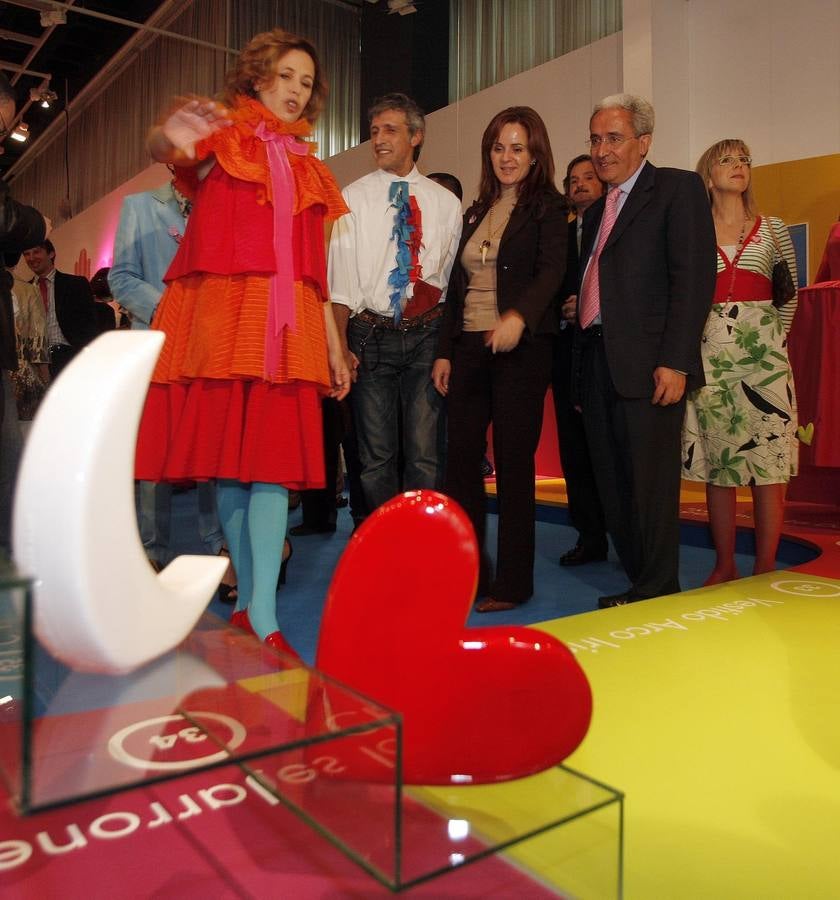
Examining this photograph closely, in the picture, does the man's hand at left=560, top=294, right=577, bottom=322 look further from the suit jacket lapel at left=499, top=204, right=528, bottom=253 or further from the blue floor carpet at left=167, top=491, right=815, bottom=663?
the blue floor carpet at left=167, top=491, right=815, bottom=663

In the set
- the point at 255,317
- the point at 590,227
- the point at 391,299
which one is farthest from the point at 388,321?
the point at 255,317

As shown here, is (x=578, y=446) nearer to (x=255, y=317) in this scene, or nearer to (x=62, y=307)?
(x=255, y=317)

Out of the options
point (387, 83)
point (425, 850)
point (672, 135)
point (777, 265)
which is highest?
Answer: point (387, 83)

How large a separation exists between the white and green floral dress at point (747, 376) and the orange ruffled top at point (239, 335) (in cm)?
113

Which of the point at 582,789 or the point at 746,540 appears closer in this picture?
the point at 582,789

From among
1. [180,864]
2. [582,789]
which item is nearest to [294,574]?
Result: [180,864]

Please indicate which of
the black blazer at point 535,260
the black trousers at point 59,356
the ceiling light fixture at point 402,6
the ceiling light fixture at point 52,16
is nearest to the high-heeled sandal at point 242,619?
the black blazer at point 535,260

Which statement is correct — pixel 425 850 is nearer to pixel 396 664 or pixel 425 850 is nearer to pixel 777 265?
pixel 396 664

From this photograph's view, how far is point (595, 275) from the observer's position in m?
2.28

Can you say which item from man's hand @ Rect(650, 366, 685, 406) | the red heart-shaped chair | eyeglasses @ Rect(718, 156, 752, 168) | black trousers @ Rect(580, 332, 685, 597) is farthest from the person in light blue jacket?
the red heart-shaped chair

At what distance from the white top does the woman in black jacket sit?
95 mm

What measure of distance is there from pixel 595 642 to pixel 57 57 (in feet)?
32.4

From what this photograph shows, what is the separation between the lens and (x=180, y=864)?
0.88 metres

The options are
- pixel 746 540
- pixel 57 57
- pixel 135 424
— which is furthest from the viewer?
pixel 57 57
